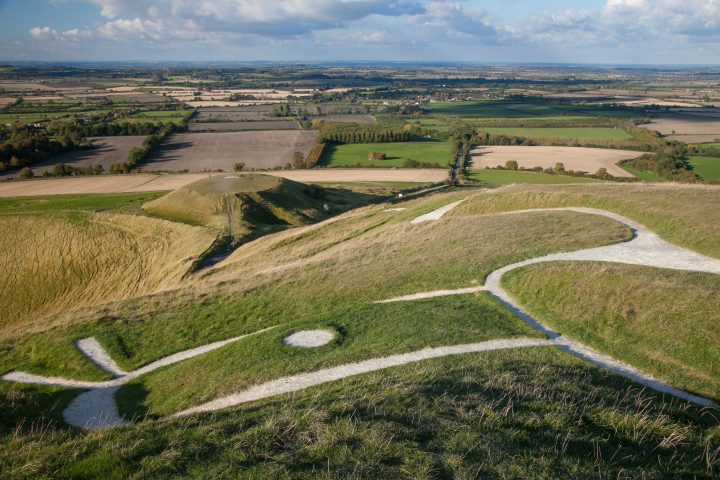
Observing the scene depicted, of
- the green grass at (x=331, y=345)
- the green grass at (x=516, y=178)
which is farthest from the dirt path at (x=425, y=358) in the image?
the green grass at (x=516, y=178)

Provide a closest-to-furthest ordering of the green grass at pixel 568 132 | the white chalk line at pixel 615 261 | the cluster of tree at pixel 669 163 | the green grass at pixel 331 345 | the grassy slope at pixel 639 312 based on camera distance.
A: the grassy slope at pixel 639 312, the green grass at pixel 331 345, the white chalk line at pixel 615 261, the cluster of tree at pixel 669 163, the green grass at pixel 568 132

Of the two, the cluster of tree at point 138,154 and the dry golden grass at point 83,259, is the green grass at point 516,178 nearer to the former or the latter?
the dry golden grass at point 83,259

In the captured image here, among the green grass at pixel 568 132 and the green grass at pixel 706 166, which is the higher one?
the green grass at pixel 568 132

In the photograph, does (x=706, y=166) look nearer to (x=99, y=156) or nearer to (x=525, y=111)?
(x=525, y=111)

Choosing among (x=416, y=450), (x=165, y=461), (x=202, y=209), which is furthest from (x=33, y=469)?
(x=202, y=209)

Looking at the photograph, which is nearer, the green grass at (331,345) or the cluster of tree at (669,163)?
the green grass at (331,345)

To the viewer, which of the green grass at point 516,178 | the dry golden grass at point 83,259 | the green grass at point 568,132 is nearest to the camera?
the dry golden grass at point 83,259

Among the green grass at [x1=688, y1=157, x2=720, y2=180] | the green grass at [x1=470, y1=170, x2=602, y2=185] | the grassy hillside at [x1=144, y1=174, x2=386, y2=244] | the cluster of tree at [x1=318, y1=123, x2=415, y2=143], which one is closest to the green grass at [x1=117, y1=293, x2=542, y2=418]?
the grassy hillside at [x1=144, y1=174, x2=386, y2=244]
